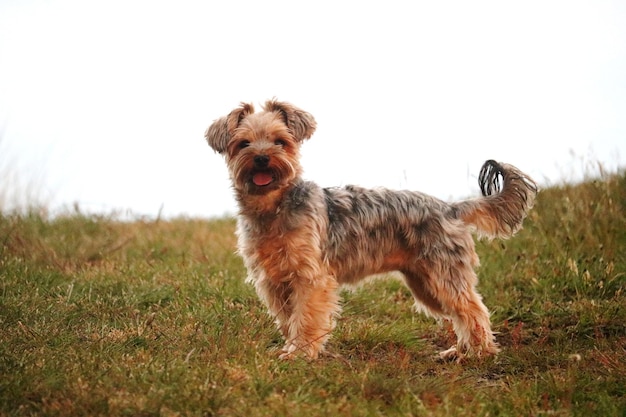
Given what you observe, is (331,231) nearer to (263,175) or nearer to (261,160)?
(263,175)

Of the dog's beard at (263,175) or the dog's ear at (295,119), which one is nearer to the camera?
the dog's beard at (263,175)

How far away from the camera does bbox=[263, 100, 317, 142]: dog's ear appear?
6.38m

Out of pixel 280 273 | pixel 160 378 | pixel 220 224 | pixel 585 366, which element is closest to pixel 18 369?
pixel 160 378

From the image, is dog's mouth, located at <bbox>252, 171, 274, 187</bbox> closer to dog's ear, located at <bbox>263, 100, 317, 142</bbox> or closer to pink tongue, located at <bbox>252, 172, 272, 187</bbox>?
pink tongue, located at <bbox>252, 172, 272, 187</bbox>

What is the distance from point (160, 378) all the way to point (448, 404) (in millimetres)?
1845

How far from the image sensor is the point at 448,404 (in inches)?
173

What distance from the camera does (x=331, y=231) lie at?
6242 millimetres

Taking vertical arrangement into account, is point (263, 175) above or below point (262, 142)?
below

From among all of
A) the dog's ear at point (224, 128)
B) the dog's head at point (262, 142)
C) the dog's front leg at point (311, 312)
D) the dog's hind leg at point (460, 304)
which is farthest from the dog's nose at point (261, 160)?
the dog's hind leg at point (460, 304)

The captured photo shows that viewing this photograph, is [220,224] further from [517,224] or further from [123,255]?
[517,224]

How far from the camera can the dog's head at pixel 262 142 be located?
5922mm

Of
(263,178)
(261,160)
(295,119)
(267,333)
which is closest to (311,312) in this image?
(267,333)

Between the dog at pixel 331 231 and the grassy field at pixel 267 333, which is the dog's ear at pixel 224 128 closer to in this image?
the dog at pixel 331 231

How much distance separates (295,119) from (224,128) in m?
0.64
